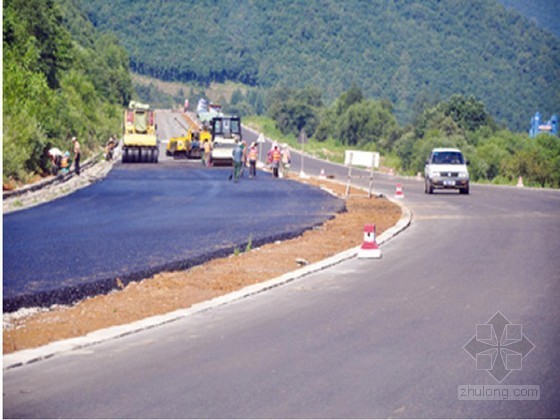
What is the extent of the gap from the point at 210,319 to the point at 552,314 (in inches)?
158

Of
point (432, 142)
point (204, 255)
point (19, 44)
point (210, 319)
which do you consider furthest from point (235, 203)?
point (432, 142)

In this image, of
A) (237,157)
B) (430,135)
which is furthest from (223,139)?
(430,135)

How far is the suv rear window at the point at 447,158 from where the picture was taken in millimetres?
40625

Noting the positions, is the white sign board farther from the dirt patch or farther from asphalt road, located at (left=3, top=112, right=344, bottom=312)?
the dirt patch

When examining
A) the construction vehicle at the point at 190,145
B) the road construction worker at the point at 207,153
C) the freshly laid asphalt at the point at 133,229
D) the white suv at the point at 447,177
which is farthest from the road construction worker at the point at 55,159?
the construction vehicle at the point at 190,145

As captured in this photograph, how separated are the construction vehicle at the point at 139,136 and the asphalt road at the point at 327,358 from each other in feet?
145

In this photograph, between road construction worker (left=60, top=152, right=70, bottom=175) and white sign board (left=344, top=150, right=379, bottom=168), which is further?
road construction worker (left=60, top=152, right=70, bottom=175)

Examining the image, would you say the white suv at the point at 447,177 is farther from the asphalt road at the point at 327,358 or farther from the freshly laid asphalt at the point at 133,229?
the asphalt road at the point at 327,358

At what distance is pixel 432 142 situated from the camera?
286 ft

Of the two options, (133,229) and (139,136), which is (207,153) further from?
(133,229)

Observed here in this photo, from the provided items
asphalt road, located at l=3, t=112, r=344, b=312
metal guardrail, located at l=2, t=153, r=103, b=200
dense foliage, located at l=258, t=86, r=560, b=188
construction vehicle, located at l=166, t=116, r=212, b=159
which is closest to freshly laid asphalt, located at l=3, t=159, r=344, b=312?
asphalt road, located at l=3, t=112, r=344, b=312

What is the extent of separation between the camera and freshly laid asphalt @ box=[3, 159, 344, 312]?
1442 cm

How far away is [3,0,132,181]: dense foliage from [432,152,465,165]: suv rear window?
1671cm

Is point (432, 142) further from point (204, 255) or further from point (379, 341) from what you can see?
point (379, 341)
